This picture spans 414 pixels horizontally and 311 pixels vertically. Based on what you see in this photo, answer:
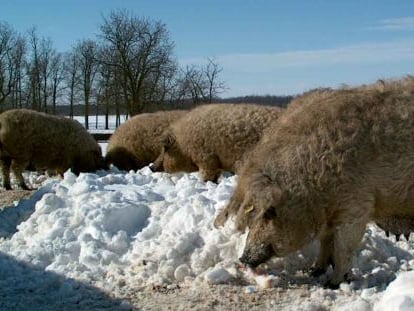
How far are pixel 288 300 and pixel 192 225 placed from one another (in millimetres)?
→ 1677

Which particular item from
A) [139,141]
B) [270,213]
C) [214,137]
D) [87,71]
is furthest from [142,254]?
[87,71]

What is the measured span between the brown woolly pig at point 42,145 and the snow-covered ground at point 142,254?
540cm

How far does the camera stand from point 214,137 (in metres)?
11.4

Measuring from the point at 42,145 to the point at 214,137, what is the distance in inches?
166

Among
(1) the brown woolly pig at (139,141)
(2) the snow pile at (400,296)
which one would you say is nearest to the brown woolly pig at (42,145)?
(1) the brown woolly pig at (139,141)

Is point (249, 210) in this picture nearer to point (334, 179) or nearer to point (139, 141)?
point (334, 179)

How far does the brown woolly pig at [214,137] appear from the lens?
11.0m

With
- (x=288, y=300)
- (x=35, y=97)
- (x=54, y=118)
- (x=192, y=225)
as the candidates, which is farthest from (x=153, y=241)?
(x=35, y=97)

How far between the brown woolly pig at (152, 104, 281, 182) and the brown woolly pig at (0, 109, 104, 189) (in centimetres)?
249

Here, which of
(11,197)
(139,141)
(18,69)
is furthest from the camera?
(18,69)

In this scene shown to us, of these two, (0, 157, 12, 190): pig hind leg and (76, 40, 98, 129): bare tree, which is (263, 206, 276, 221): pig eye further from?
(76, 40, 98, 129): bare tree

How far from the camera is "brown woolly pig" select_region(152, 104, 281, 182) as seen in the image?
11.0m

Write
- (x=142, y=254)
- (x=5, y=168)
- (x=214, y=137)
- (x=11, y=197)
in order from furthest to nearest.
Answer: (x=5, y=168), (x=214, y=137), (x=11, y=197), (x=142, y=254)

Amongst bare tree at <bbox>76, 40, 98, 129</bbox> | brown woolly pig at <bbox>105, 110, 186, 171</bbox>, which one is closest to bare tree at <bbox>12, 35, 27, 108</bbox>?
bare tree at <bbox>76, 40, 98, 129</bbox>
